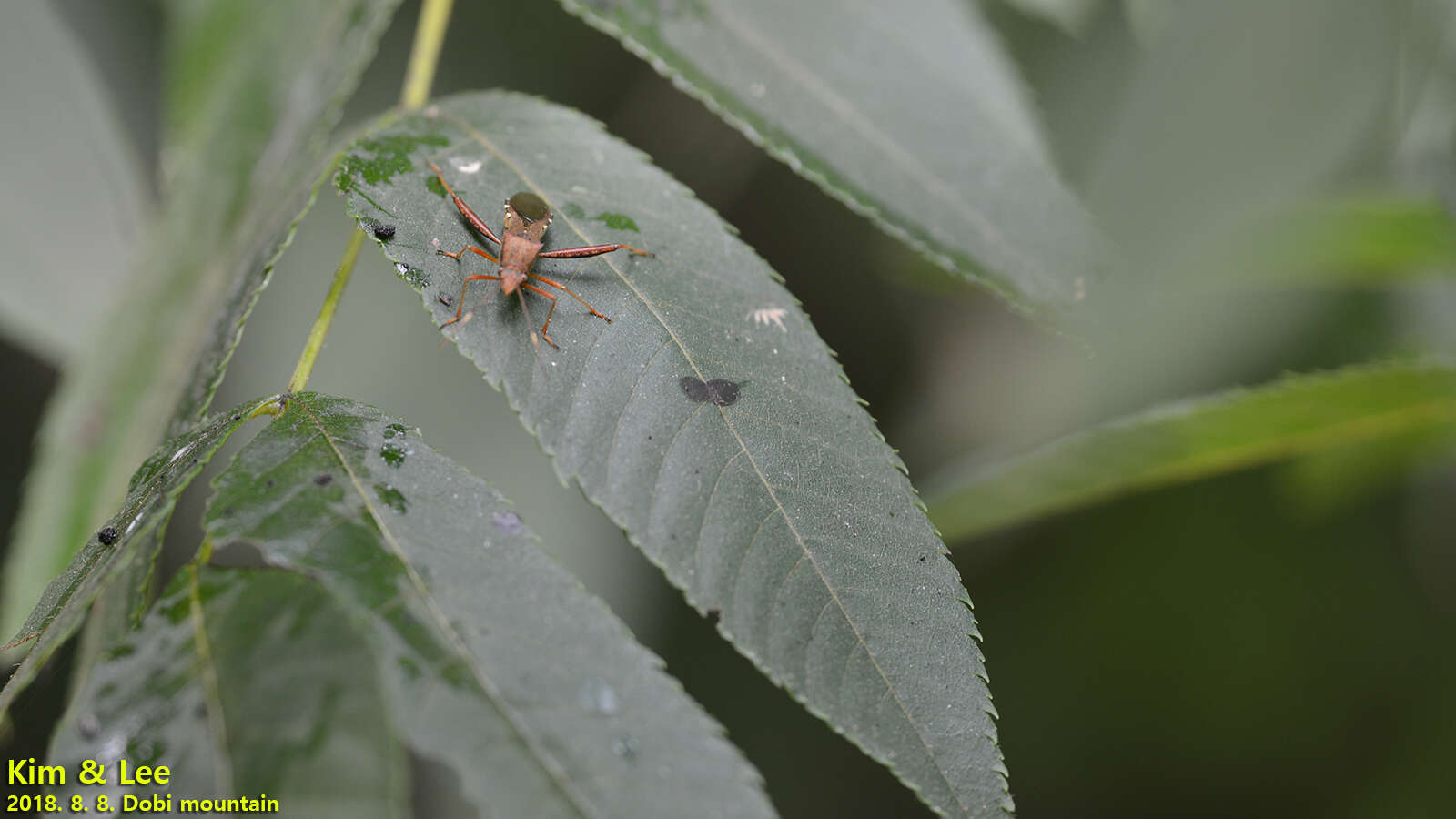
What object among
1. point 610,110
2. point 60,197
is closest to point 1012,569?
point 610,110

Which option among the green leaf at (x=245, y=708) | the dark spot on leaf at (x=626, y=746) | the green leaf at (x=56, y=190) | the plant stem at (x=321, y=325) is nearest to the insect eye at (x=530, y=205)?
the plant stem at (x=321, y=325)

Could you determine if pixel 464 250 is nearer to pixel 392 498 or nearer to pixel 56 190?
pixel 392 498

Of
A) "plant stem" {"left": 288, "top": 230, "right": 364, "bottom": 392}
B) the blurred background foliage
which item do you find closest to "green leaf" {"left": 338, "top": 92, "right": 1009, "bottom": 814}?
"plant stem" {"left": 288, "top": 230, "right": 364, "bottom": 392}

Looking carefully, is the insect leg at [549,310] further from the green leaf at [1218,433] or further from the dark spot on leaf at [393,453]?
the green leaf at [1218,433]

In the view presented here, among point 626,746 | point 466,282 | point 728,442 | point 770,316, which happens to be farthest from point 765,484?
point 466,282

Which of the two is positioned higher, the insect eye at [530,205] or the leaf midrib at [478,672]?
the insect eye at [530,205]

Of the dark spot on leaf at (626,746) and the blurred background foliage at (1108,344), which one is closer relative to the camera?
the dark spot on leaf at (626,746)
